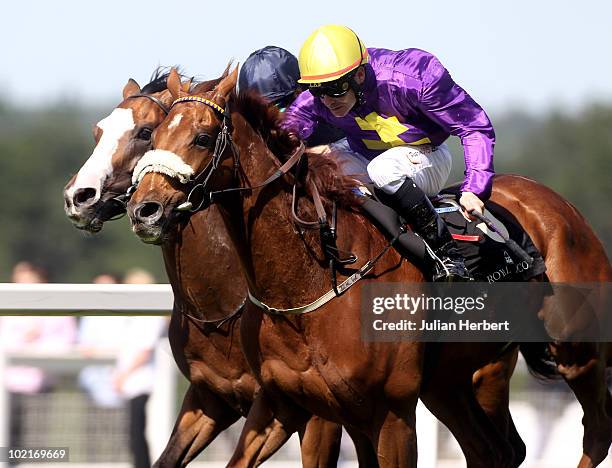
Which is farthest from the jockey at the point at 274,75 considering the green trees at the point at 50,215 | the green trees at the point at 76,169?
the green trees at the point at 50,215

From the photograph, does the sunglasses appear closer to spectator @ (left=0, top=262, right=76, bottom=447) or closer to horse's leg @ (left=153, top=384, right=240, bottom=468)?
horse's leg @ (left=153, top=384, right=240, bottom=468)

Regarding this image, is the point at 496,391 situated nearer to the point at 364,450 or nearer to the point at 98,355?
the point at 364,450

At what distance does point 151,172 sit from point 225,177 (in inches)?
12.2

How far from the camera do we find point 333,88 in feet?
15.3

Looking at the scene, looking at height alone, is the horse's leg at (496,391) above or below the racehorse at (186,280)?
below

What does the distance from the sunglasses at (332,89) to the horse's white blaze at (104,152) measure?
1.10 m

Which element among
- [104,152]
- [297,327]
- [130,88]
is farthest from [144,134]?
[297,327]

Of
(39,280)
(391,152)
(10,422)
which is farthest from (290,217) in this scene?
(39,280)

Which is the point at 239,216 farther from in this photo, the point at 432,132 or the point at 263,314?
the point at 432,132

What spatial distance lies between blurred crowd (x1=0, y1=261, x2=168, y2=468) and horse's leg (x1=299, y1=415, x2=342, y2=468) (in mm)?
1555

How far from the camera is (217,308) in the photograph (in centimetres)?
540

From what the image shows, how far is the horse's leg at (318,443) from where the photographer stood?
495cm

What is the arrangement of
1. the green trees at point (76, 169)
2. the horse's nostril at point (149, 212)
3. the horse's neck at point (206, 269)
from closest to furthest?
1. the horse's nostril at point (149, 212)
2. the horse's neck at point (206, 269)
3. the green trees at point (76, 169)

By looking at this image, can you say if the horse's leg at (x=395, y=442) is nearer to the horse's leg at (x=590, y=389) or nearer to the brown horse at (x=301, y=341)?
the brown horse at (x=301, y=341)
